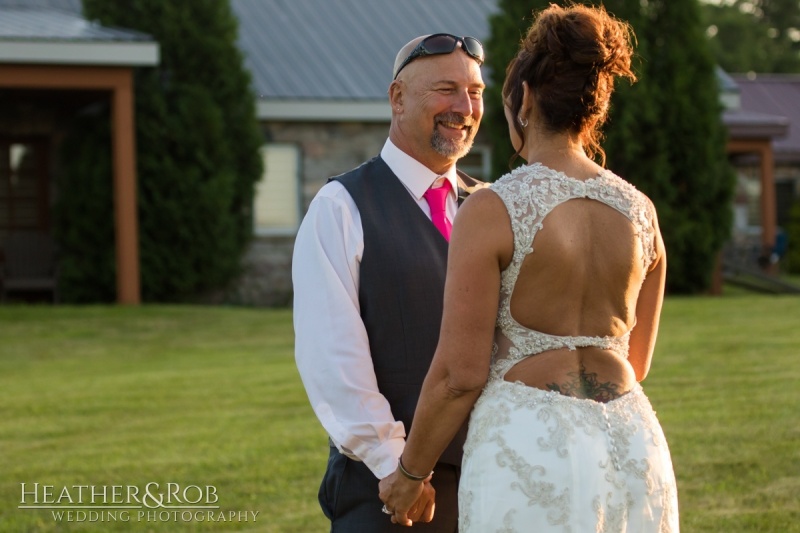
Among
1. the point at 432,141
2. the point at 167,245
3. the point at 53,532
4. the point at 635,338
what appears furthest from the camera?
the point at 167,245

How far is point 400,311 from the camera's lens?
3.28 m

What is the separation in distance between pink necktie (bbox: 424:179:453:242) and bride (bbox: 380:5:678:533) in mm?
598

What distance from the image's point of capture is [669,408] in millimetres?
8484

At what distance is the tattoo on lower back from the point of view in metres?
2.78

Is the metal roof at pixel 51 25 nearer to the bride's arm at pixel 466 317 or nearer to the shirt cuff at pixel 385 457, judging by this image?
the shirt cuff at pixel 385 457

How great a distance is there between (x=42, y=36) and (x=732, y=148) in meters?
13.2

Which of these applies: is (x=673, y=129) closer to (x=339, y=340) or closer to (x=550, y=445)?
(x=339, y=340)

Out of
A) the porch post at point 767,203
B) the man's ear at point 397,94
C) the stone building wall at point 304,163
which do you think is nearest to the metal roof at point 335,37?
the stone building wall at point 304,163

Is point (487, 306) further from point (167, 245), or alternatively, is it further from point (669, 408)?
point (167, 245)

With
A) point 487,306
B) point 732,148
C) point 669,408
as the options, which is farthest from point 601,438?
point 732,148

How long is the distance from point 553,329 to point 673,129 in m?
16.5

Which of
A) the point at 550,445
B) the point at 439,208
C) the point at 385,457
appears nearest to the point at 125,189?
the point at 439,208

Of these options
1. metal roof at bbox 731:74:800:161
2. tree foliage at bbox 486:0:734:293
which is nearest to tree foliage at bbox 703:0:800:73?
metal roof at bbox 731:74:800:161

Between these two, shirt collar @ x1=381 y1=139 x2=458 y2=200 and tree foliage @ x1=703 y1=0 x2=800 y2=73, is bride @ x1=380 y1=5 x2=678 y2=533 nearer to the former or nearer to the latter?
shirt collar @ x1=381 y1=139 x2=458 y2=200
